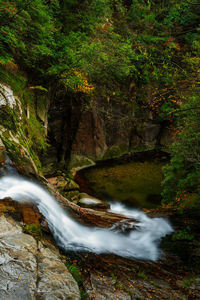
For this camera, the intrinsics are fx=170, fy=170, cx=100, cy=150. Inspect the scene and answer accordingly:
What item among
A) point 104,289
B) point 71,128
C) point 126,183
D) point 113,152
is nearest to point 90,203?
point 126,183

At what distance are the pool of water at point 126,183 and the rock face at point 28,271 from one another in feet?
22.8

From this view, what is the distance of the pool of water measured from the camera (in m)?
9.21

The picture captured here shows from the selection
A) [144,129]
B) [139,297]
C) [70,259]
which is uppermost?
[144,129]

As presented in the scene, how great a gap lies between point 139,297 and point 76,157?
11199 mm

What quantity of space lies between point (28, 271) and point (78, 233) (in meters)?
2.24

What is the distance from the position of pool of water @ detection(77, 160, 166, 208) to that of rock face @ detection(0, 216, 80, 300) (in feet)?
22.8

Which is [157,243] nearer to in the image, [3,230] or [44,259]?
[44,259]

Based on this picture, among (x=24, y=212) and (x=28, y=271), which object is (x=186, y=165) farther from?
(x=28, y=271)

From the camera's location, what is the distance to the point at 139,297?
2500 millimetres

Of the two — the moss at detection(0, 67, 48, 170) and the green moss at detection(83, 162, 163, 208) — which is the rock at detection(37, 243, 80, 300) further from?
the green moss at detection(83, 162, 163, 208)

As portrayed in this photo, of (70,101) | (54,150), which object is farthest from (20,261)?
(70,101)

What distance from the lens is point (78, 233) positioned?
391 centimetres

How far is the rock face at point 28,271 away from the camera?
61.7 inches

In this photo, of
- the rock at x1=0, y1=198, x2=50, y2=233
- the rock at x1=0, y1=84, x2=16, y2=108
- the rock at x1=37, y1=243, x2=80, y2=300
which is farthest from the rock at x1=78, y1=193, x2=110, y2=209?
the rock at x1=37, y1=243, x2=80, y2=300
